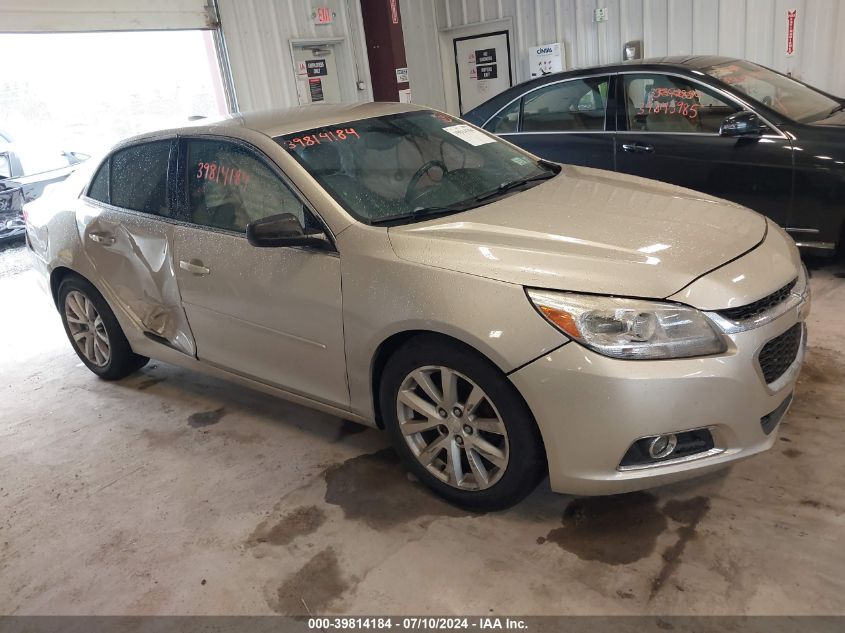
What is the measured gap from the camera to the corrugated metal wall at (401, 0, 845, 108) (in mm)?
6656

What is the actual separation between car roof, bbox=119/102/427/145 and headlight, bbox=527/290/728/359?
1503 millimetres

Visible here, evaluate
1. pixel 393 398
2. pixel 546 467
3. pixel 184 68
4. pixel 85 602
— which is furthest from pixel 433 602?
pixel 184 68

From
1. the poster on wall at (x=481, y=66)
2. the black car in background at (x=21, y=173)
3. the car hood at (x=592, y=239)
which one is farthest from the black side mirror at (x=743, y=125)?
the black car in background at (x=21, y=173)

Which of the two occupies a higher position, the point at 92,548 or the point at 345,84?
the point at 345,84

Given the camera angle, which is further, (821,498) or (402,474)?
(402,474)

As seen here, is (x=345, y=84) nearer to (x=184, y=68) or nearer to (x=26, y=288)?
(x=184, y=68)

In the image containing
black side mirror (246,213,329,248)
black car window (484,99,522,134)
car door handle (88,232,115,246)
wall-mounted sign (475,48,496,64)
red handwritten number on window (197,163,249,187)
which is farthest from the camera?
wall-mounted sign (475,48,496,64)

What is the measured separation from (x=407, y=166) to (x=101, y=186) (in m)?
1.78

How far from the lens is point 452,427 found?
241 cm

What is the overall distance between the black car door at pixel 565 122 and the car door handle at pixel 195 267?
3.00m

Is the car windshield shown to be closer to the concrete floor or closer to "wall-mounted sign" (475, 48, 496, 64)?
the concrete floor

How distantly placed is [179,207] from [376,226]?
1115 mm

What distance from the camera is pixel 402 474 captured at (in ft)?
9.29

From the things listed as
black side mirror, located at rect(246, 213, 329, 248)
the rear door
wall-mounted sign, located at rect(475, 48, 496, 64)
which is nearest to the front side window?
the rear door
